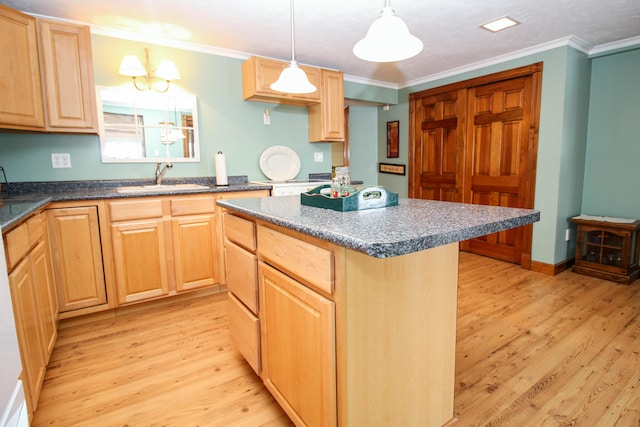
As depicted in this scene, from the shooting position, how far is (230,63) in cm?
332

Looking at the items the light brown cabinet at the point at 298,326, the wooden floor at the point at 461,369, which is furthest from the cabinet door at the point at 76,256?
the light brown cabinet at the point at 298,326

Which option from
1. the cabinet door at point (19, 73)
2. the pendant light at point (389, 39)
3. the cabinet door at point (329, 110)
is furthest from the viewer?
the cabinet door at point (329, 110)

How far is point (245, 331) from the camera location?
5.69ft

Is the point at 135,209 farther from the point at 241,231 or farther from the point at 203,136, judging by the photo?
the point at 241,231

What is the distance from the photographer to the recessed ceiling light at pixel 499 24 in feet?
8.86

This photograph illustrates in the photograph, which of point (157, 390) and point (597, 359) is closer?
point (157, 390)

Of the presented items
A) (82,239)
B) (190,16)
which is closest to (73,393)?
(82,239)

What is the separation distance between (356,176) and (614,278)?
3.25 metres

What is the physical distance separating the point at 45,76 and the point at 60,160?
64 cm

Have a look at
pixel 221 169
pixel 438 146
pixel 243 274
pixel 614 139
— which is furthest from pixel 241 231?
pixel 614 139

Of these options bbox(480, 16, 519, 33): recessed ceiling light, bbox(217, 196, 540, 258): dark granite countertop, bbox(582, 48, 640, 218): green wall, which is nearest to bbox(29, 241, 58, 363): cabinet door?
bbox(217, 196, 540, 258): dark granite countertop

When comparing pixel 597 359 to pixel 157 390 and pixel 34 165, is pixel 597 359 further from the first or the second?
pixel 34 165

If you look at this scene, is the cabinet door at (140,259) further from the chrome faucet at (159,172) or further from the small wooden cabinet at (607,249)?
the small wooden cabinet at (607,249)

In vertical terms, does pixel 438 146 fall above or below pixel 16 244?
above
